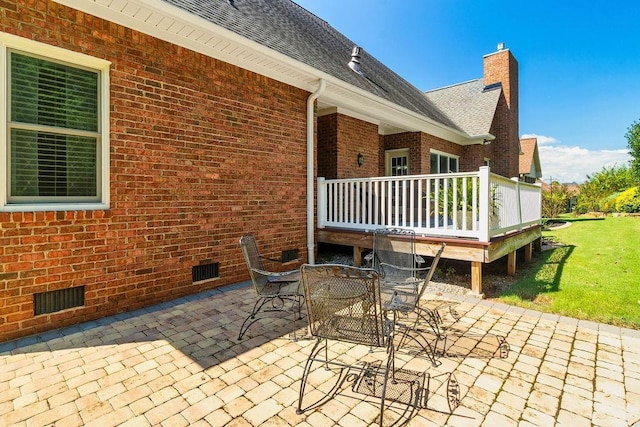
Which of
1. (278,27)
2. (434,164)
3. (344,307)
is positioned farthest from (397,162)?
(344,307)

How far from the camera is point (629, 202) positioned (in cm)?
1734

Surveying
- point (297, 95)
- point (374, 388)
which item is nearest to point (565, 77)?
point (297, 95)

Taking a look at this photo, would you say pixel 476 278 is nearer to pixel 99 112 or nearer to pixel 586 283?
pixel 586 283

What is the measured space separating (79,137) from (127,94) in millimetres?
826

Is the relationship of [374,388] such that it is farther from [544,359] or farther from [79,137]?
[79,137]

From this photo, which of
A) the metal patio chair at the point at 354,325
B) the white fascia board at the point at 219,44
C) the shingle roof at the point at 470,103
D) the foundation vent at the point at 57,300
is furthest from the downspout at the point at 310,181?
the shingle roof at the point at 470,103

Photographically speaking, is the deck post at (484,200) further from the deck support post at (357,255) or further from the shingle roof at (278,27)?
the shingle roof at (278,27)

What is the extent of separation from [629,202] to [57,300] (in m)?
24.2

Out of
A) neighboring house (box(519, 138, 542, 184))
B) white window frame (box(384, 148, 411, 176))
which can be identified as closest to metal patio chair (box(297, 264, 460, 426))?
white window frame (box(384, 148, 411, 176))

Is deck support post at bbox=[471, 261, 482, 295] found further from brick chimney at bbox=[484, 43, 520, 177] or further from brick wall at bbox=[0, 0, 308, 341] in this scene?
brick chimney at bbox=[484, 43, 520, 177]

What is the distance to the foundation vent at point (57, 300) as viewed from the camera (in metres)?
3.72

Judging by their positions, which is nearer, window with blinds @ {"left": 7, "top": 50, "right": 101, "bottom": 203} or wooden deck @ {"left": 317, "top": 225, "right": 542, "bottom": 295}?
window with blinds @ {"left": 7, "top": 50, "right": 101, "bottom": 203}

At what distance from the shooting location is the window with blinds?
3.64 meters

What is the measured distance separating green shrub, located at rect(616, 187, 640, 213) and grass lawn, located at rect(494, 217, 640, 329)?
10322 mm
